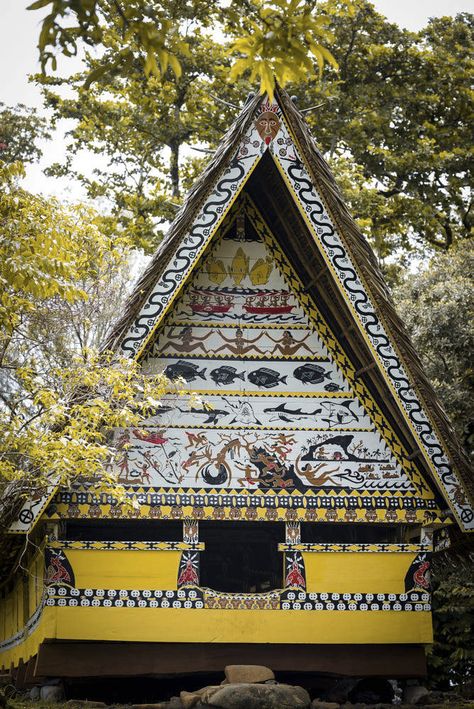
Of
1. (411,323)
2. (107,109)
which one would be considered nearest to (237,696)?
(411,323)

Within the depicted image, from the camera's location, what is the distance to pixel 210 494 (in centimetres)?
973

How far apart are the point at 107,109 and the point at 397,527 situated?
46.9 ft

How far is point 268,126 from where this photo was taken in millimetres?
10023

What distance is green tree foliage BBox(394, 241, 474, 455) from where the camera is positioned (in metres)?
14.5

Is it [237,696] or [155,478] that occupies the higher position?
[155,478]

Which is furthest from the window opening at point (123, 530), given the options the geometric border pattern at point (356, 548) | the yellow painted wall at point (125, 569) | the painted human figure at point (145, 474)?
the geometric border pattern at point (356, 548)

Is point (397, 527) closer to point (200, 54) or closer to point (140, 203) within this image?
point (140, 203)

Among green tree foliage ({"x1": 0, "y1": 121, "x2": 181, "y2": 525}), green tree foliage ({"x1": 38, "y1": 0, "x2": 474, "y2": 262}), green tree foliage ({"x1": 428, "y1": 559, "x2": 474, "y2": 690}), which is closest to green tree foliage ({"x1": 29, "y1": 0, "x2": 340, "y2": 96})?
green tree foliage ({"x1": 0, "y1": 121, "x2": 181, "y2": 525})

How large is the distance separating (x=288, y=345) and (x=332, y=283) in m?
0.80

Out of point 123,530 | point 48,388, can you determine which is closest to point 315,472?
point 48,388

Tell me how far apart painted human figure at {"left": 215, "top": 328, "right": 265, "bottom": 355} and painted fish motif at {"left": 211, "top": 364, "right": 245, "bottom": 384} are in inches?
7.0

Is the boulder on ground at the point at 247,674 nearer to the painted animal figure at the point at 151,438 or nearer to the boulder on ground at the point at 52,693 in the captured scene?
the boulder on ground at the point at 52,693

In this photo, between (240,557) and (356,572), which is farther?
(240,557)

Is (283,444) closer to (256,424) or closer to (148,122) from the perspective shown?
(256,424)
